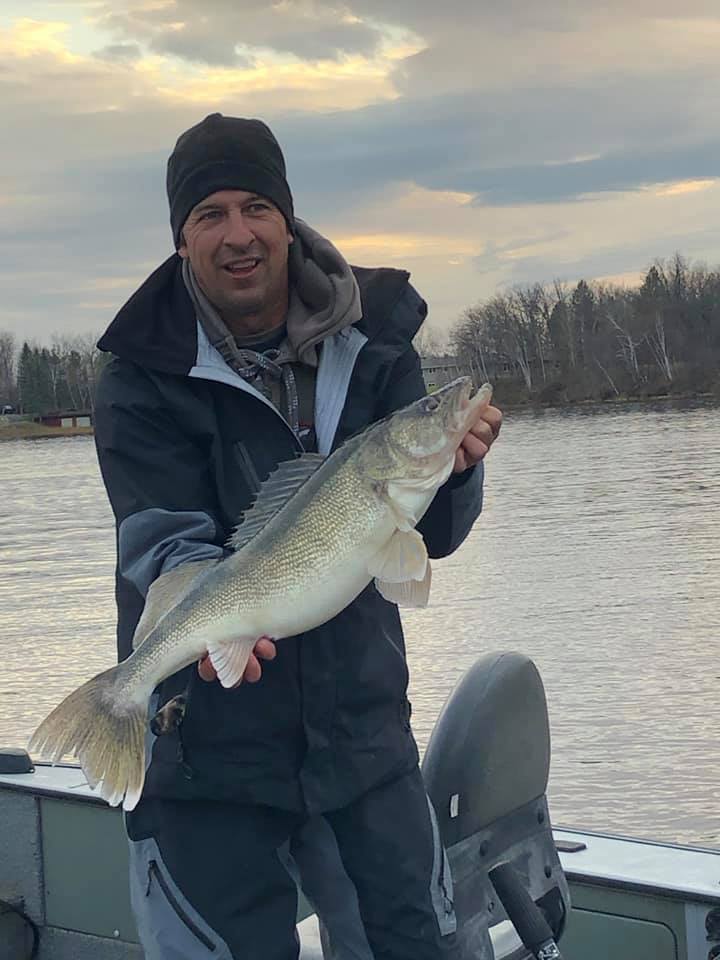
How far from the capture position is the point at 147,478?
Result: 3.14 meters

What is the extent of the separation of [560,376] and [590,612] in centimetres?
6504

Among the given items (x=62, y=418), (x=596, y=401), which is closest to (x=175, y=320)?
(x=596, y=401)

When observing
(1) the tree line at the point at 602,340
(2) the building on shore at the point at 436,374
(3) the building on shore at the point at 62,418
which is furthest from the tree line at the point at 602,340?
(2) the building on shore at the point at 436,374

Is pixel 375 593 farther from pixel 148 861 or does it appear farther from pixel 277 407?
pixel 148 861

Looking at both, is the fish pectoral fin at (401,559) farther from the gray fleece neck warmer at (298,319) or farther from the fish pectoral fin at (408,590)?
the gray fleece neck warmer at (298,319)

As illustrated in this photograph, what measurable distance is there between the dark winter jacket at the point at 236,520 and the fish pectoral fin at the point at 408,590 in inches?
10.0

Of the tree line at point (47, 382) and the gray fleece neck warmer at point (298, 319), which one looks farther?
the tree line at point (47, 382)

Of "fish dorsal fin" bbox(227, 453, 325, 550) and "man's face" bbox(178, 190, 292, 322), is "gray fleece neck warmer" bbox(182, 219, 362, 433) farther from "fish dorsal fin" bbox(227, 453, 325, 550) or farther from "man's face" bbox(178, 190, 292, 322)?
"fish dorsal fin" bbox(227, 453, 325, 550)

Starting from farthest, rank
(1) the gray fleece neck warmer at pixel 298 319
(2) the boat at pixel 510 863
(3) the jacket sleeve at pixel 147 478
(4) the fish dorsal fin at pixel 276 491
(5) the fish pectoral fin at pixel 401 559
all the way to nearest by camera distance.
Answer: (2) the boat at pixel 510 863, (1) the gray fleece neck warmer at pixel 298 319, (3) the jacket sleeve at pixel 147 478, (4) the fish dorsal fin at pixel 276 491, (5) the fish pectoral fin at pixel 401 559

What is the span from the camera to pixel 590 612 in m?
17.0

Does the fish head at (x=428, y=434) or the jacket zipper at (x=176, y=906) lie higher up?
the fish head at (x=428, y=434)

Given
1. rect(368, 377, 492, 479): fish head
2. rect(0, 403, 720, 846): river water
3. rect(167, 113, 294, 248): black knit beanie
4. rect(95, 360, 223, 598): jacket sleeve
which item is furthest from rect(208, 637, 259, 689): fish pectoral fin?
rect(0, 403, 720, 846): river water

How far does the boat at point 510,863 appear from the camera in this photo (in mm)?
3420

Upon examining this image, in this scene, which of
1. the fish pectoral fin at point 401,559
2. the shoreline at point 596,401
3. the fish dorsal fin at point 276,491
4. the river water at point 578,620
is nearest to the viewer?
the fish pectoral fin at point 401,559
